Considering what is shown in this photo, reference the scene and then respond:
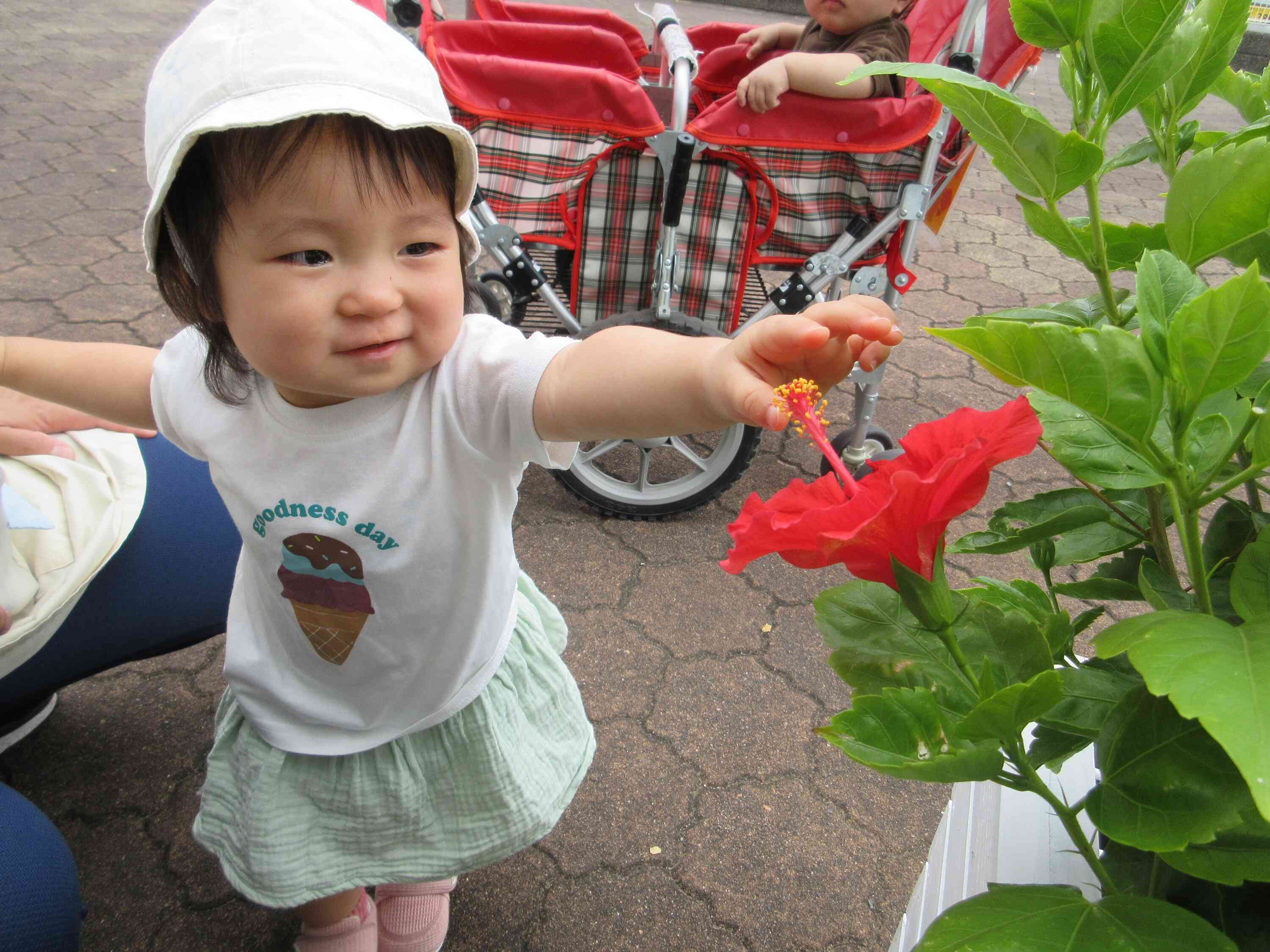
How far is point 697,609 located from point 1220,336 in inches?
71.8

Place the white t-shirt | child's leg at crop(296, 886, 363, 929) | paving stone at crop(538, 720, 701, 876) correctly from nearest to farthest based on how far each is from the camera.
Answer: the white t-shirt, child's leg at crop(296, 886, 363, 929), paving stone at crop(538, 720, 701, 876)

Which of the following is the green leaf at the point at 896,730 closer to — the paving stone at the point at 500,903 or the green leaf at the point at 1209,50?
the green leaf at the point at 1209,50

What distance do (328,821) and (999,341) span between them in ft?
3.54

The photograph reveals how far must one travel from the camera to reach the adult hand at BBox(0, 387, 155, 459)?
4.41 ft

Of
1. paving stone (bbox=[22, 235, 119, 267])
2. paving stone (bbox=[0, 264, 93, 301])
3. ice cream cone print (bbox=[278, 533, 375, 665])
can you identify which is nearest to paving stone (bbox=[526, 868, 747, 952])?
ice cream cone print (bbox=[278, 533, 375, 665])

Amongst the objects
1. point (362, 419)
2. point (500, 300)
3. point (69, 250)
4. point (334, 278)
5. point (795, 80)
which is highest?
point (334, 278)

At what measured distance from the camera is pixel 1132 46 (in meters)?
0.50

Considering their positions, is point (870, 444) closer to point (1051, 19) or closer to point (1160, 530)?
point (1160, 530)

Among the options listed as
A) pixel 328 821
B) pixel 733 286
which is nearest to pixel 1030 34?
pixel 328 821

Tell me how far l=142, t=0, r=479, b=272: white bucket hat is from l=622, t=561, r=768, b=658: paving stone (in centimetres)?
144

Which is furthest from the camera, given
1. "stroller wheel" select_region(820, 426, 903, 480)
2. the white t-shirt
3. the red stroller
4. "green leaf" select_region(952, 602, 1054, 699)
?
"stroller wheel" select_region(820, 426, 903, 480)

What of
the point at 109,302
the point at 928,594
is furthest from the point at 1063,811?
the point at 109,302

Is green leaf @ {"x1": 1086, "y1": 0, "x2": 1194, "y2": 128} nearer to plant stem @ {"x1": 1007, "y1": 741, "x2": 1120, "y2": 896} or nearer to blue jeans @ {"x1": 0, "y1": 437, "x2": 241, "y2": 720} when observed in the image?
plant stem @ {"x1": 1007, "y1": 741, "x2": 1120, "y2": 896}

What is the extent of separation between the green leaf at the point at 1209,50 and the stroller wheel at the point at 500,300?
64.9 inches
